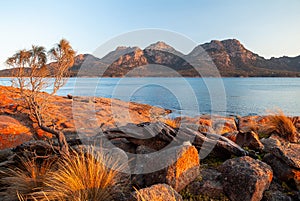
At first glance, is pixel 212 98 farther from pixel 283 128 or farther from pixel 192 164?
pixel 192 164

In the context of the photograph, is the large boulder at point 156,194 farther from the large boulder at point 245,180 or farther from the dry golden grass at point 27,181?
the dry golden grass at point 27,181

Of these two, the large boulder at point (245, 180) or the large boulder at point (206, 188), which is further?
the large boulder at point (206, 188)

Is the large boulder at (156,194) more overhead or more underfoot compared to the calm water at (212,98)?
more overhead

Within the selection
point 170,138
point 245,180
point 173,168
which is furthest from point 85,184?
point 245,180

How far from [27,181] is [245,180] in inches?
165

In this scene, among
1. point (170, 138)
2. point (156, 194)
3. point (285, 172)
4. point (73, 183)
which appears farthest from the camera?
point (170, 138)

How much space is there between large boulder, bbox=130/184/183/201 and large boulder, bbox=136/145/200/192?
0.50 m

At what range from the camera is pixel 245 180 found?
4.20 meters

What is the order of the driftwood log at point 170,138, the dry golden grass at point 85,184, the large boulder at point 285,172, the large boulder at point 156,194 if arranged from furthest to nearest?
Result: the driftwood log at point 170,138 → the large boulder at point 285,172 → the dry golden grass at point 85,184 → the large boulder at point 156,194

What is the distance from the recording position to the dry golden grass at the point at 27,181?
426cm

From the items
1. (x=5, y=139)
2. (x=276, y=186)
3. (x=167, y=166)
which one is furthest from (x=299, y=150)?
(x=5, y=139)

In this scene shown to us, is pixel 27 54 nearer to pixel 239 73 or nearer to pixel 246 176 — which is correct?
pixel 246 176

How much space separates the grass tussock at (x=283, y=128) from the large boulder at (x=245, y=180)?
618 centimetres

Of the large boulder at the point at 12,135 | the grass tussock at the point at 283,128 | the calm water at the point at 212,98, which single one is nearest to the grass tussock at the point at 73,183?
the calm water at the point at 212,98
